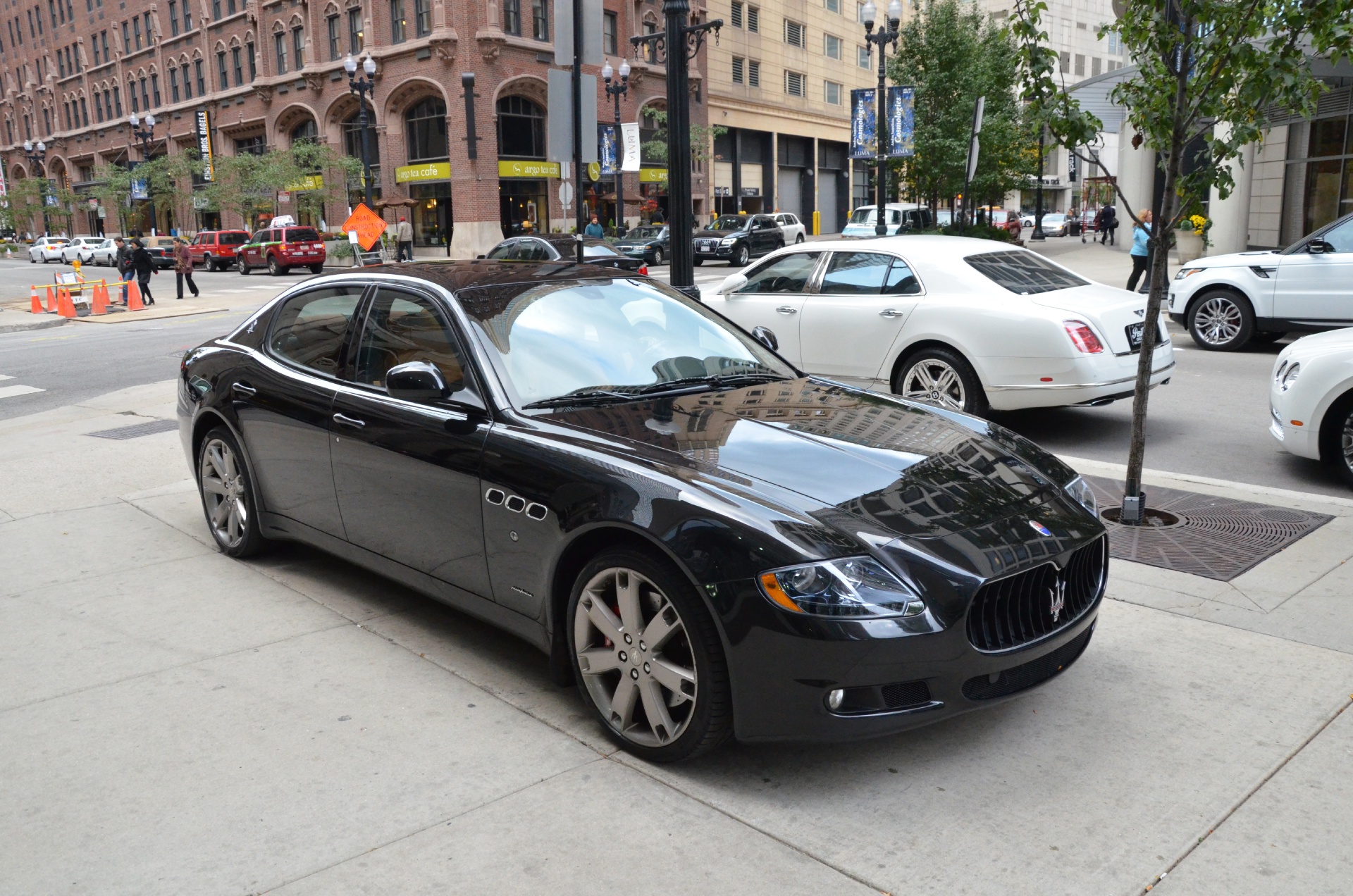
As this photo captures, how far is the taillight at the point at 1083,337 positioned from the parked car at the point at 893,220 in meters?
25.9

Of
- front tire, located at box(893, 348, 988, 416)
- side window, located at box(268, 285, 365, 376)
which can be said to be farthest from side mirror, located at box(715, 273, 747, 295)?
side window, located at box(268, 285, 365, 376)

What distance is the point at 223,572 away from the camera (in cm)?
569

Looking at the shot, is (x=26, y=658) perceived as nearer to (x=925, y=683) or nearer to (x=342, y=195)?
(x=925, y=683)

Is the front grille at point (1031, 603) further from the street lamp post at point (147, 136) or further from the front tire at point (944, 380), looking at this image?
the street lamp post at point (147, 136)

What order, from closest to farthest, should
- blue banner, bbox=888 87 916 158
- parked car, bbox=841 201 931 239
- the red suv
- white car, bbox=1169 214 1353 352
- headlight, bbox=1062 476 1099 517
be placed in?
headlight, bbox=1062 476 1099 517 < white car, bbox=1169 214 1353 352 < blue banner, bbox=888 87 916 158 < parked car, bbox=841 201 931 239 < the red suv

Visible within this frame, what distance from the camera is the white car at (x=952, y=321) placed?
26.7 ft

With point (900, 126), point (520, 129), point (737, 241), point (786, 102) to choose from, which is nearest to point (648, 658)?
point (900, 126)

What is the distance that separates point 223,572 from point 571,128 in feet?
21.8

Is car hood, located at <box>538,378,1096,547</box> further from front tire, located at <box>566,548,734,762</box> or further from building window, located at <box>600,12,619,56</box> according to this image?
building window, located at <box>600,12,619,56</box>

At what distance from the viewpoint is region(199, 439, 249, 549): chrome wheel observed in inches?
227

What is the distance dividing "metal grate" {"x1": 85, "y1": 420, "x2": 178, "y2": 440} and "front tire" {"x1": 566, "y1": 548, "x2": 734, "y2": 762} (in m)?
7.58

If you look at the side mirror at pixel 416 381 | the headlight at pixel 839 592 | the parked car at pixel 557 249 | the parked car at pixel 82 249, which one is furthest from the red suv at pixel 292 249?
the headlight at pixel 839 592

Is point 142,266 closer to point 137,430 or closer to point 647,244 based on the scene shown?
point 647,244

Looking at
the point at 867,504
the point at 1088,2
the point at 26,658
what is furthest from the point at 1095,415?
the point at 1088,2
